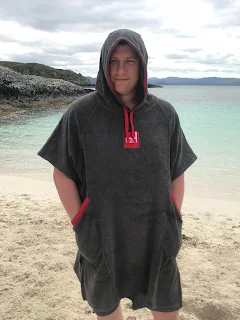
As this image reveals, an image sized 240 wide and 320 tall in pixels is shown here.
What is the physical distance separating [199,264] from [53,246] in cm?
185

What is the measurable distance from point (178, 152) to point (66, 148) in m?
0.72

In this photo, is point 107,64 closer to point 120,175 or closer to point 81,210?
point 120,175

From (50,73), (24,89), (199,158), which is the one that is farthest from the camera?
(50,73)


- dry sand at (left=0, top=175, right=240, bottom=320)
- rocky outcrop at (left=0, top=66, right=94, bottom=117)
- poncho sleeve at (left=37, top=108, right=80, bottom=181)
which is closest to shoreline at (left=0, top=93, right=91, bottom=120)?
rocky outcrop at (left=0, top=66, right=94, bottom=117)

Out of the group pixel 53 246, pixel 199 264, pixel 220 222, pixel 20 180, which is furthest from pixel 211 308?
pixel 20 180

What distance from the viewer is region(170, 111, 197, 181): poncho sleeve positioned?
6.79 feet

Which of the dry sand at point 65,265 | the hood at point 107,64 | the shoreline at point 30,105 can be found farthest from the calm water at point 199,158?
the shoreline at point 30,105

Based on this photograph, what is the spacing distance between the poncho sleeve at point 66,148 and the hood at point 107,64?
0.25 m

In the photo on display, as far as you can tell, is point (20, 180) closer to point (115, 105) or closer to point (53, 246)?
point (53, 246)

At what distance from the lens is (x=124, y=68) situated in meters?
1.90

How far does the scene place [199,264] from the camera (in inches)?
152

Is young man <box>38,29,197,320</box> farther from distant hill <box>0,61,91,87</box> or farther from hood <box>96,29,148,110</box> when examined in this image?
distant hill <box>0,61,91,87</box>

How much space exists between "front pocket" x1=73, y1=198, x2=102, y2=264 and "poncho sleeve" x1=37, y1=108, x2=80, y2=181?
222 millimetres

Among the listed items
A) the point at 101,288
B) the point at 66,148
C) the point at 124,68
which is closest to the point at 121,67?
the point at 124,68
